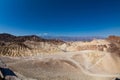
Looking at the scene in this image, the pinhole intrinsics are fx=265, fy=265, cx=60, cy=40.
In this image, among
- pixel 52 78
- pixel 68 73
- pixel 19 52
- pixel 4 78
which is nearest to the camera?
pixel 4 78

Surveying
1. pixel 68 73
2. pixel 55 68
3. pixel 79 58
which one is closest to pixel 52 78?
pixel 68 73

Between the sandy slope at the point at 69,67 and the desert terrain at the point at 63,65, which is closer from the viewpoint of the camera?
the desert terrain at the point at 63,65

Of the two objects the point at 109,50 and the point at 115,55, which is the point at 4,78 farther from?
the point at 109,50

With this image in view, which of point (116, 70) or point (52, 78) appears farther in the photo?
point (116, 70)

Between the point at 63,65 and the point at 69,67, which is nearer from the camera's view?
the point at 69,67

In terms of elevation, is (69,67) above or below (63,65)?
below

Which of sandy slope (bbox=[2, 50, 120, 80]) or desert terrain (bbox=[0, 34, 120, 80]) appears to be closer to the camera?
desert terrain (bbox=[0, 34, 120, 80])

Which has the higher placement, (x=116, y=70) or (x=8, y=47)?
(x=8, y=47)

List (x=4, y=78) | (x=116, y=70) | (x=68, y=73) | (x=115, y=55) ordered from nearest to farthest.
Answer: (x=4, y=78) < (x=68, y=73) < (x=116, y=70) < (x=115, y=55)

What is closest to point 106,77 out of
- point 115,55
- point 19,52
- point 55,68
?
point 55,68
